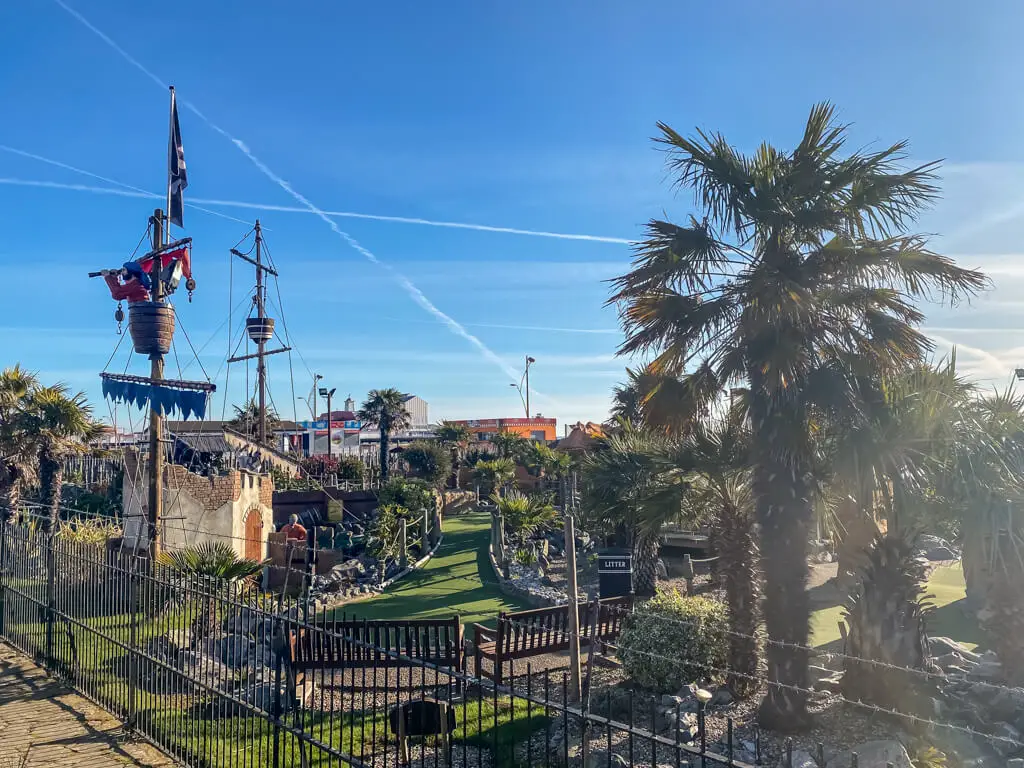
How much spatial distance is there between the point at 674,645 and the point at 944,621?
283 inches

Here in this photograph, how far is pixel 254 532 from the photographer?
20.7 metres

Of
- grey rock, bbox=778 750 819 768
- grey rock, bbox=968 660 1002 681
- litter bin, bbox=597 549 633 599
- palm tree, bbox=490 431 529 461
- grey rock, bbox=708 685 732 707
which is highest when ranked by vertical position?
palm tree, bbox=490 431 529 461

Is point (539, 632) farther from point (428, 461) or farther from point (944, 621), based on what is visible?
point (428, 461)

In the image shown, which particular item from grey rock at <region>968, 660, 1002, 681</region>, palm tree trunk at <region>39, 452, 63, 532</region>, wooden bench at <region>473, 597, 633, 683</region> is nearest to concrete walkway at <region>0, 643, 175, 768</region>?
wooden bench at <region>473, 597, 633, 683</region>

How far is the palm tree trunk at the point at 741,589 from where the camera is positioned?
8391mm

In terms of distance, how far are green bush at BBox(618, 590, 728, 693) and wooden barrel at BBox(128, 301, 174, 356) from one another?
10.3 m

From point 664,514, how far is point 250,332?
3108 centimetres

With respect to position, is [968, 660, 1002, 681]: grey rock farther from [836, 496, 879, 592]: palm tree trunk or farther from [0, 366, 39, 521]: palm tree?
[0, 366, 39, 521]: palm tree

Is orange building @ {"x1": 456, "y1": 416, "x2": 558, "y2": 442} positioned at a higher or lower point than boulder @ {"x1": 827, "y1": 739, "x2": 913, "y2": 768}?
higher

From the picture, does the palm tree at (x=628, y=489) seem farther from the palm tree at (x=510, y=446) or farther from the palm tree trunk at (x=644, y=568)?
the palm tree at (x=510, y=446)

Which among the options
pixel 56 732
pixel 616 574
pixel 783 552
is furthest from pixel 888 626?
pixel 56 732

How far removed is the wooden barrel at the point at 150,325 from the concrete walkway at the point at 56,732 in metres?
6.71

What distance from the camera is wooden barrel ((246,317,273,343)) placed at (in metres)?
35.8

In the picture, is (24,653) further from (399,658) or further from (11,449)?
(11,449)
